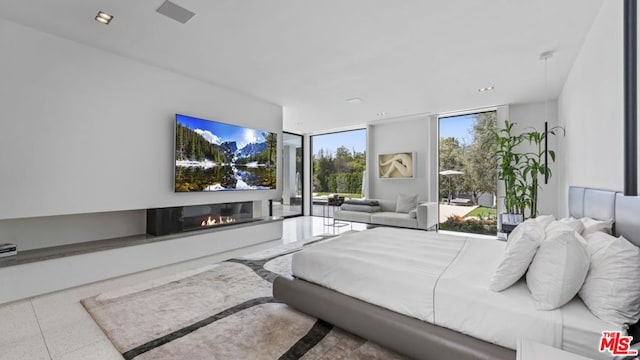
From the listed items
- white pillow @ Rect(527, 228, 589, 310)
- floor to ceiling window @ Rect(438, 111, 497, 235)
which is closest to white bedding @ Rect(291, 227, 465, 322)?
white pillow @ Rect(527, 228, 589, 310)

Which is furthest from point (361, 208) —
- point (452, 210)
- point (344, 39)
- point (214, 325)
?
point (214, 325)

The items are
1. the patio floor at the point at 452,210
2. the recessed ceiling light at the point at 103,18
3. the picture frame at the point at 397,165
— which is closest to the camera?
the recessed ceiling light at the point at 103,18

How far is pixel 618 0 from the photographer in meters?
1.97

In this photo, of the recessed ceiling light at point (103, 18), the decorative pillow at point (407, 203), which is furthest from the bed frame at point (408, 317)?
the decorative pillow at point (407, 203)

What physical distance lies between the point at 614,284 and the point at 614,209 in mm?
910

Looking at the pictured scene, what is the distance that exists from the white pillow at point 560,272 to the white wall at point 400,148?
5.07 meters

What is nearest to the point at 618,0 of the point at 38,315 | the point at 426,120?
the point at 426,120

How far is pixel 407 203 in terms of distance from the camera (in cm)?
626

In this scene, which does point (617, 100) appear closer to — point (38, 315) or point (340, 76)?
point (340, 76)

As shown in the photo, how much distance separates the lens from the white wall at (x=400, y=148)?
6504 millimetres

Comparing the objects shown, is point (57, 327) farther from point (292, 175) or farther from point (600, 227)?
point (292, 175)

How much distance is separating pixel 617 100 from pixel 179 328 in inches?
145

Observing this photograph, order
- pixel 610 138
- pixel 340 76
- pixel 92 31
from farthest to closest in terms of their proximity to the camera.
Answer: pixel 340 76 → pixel 92 31 → pixel 610 138

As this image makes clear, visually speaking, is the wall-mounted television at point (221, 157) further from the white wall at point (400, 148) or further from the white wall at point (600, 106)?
the white wall at point (600, 106)
